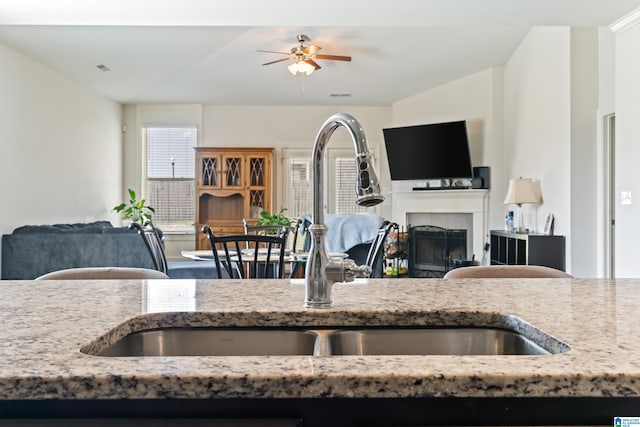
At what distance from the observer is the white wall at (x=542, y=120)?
521 centimetres

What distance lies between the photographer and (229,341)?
39.9 inches

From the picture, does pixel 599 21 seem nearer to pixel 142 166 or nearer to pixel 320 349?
pixel 320 349

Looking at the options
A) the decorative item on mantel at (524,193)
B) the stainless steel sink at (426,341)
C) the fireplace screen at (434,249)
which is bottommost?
the fireplace screen at (434,249)

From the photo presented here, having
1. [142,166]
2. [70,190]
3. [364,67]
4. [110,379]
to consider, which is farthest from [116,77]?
[110,379]

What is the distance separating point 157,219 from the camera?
887 cm

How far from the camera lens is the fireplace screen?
7.70 m

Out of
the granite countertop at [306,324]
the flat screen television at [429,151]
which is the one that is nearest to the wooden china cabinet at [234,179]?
the flat screen television at [429,151]

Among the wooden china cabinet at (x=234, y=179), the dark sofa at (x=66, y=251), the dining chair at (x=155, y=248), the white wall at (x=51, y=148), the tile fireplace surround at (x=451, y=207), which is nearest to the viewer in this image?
the dining chair at (x=155, y=248)

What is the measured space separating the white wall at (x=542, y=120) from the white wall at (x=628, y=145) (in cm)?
87

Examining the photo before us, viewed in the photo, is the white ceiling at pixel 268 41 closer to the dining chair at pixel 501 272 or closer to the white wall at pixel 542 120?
the white wall at pixel 542 120

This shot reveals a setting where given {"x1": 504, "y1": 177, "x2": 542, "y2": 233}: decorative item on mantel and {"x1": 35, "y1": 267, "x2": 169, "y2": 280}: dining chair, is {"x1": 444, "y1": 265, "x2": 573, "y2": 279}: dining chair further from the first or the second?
{"x1": 504, "y1": 177, "x2": 542, "y2": 233}: decorative item on mantel

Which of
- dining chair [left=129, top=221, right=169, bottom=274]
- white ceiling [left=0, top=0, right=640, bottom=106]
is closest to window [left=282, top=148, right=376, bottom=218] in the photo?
white ceiling [left=0, top=0, right=640, bottom=106]

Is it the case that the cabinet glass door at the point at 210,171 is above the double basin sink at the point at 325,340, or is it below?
above

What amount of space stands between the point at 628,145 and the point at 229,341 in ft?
13.3
